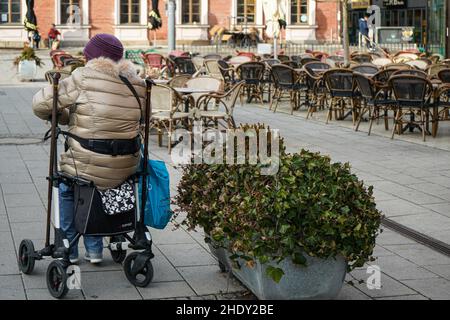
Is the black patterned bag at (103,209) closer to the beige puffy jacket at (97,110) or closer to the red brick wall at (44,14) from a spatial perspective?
the beige puffy jacket at (97,110)

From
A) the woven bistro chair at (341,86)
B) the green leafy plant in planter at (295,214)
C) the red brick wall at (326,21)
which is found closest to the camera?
the green leafy plant in planter at (295,214)

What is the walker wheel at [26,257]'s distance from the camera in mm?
5984

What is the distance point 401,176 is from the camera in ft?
34.0

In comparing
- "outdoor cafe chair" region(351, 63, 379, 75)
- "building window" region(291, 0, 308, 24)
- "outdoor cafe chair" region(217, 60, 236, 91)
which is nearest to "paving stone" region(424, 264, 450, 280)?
A: "outdoor cafe chair" region(351, 63, 379, 75)

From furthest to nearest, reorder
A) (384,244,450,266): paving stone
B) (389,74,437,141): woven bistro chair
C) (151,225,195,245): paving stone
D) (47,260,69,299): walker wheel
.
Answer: (389,74,437,141): woven bistro chair, (151,225,195,245): paving stone, (384,244,450,266): paving stone, (47,260,69,299): walker wheel

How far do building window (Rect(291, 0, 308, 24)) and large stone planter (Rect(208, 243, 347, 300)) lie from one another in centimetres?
4388

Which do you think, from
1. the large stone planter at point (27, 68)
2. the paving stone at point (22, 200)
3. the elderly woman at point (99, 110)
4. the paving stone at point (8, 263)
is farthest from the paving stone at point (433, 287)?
the large stone planter at point (27, 68)

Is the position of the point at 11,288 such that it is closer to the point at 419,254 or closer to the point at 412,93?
the point at 419,254

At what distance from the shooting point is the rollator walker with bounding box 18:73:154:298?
561 cm

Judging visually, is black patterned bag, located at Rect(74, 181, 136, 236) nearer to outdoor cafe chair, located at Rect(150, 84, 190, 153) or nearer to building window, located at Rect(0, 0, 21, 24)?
outdoor cafe chair, located at Rect(150, 84, 190, 153)

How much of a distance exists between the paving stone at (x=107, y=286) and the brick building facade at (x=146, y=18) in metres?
39.7
